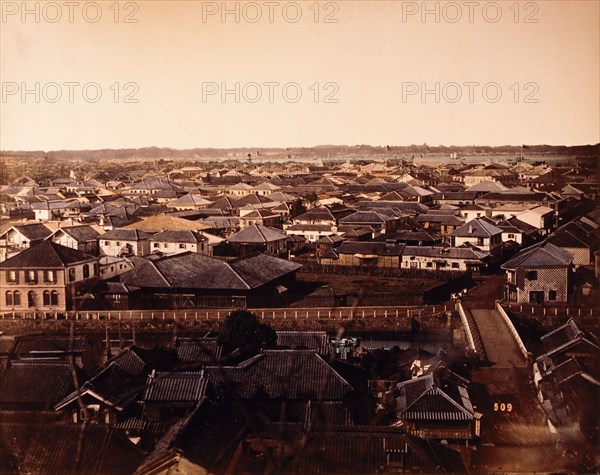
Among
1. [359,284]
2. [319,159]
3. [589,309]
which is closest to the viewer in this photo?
[589,309]

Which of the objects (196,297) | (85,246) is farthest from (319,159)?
(196,297)

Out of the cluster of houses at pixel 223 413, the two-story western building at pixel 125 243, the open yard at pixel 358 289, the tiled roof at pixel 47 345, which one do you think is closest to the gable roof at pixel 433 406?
the cluster of houses at pixel 223 413

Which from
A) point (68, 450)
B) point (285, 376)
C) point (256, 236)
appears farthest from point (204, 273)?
point (68, 450)

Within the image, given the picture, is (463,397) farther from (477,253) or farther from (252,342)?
(477,253)

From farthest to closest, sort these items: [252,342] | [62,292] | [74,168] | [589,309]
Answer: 1. [74,168]
2. [62,292]
3. [589,309]
4. [252,342]

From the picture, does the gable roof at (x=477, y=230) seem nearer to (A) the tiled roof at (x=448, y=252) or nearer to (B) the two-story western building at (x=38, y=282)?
(A) the tiled roof at (x=448, y=252)

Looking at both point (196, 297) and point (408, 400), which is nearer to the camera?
point (408, 400)
